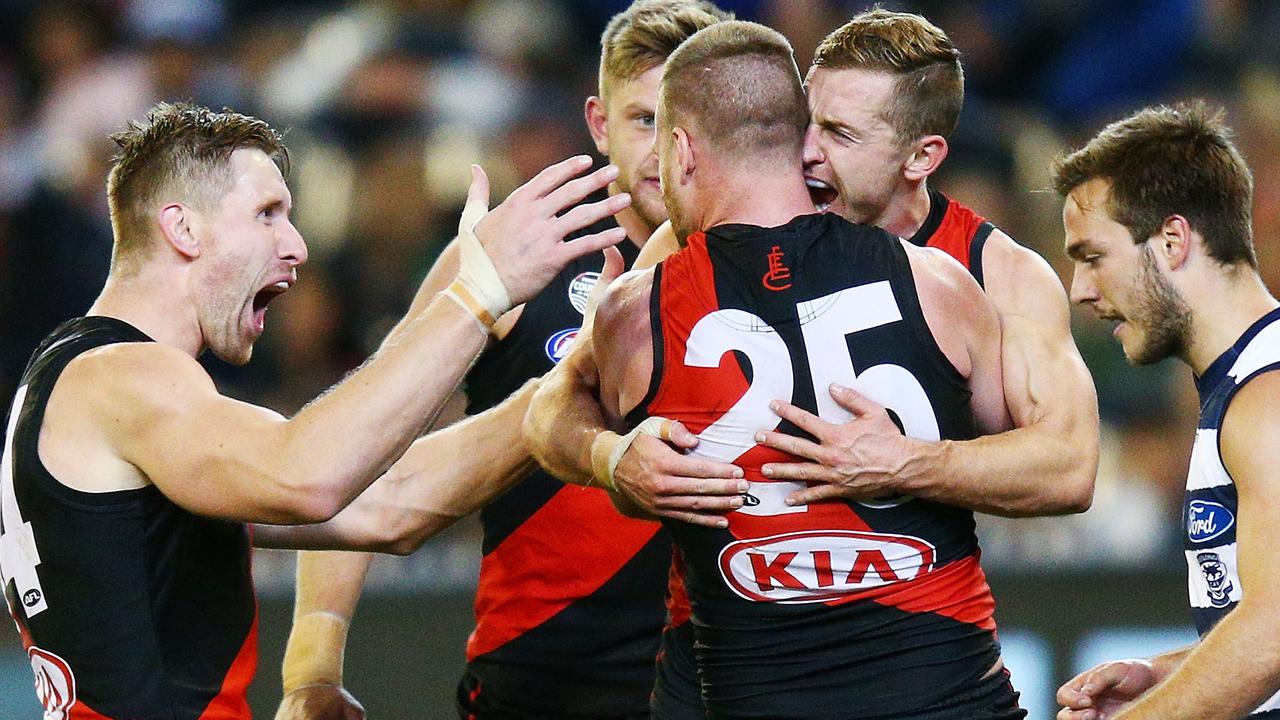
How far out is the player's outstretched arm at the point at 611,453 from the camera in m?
3.58

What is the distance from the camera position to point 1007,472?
3.65 meters

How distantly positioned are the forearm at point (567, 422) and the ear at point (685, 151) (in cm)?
57

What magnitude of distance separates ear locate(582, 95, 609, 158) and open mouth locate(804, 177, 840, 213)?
1.27m

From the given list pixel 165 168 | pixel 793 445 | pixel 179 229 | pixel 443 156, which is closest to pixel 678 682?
pixel 793 445

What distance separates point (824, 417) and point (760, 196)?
0.54 metres

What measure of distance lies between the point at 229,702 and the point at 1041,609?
4422mm

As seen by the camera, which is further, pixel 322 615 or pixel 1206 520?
pixel 322 615

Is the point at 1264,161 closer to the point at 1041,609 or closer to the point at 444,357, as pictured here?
the point at 1041,609

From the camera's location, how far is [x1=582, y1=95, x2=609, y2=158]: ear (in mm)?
5277

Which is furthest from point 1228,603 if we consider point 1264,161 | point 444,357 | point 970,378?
point 1264,161

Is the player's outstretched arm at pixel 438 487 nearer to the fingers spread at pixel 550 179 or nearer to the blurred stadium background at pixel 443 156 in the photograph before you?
the fingers spread at pixel 550 179

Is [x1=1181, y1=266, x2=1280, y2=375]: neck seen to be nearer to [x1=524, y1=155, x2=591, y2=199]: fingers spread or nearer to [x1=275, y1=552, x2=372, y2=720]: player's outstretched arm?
[x1=524, y1=155, x2=591, y2=199]: fingers spread

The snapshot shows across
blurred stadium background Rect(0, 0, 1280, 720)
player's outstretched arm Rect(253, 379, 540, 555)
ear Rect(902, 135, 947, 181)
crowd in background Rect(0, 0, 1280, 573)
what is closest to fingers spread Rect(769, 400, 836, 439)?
ear Rect(902, 135, 947, 181)

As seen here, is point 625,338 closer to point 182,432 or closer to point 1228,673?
point 182,432
